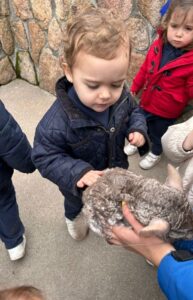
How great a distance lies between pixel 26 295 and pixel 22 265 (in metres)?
1.17

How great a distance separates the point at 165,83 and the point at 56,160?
3.67ft

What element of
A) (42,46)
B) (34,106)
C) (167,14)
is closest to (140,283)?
(167,14)

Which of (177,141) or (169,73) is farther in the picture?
(169,73)

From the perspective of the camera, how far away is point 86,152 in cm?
152

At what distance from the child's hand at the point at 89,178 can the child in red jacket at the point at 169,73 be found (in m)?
1.02

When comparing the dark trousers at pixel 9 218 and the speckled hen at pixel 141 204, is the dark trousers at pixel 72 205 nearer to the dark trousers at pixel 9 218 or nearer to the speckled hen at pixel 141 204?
the dark trousers at pixel 9 218

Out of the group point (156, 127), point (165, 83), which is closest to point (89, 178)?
point (165, 83)

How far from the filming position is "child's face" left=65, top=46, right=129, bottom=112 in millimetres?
1215

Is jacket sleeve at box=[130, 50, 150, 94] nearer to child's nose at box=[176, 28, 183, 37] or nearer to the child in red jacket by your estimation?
the child in red jacket

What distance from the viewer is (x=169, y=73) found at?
86.1 inches

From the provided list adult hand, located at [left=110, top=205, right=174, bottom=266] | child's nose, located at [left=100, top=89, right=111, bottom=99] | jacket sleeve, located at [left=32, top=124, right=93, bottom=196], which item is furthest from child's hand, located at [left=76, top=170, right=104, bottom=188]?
child's nose, located at [left=100, top=89, right=111, bottom=99]

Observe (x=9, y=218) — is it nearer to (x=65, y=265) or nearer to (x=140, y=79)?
(x=65, y=265)

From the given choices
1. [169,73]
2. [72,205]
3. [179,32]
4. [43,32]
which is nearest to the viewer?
[72,205]

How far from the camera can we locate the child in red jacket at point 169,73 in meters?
2.02
